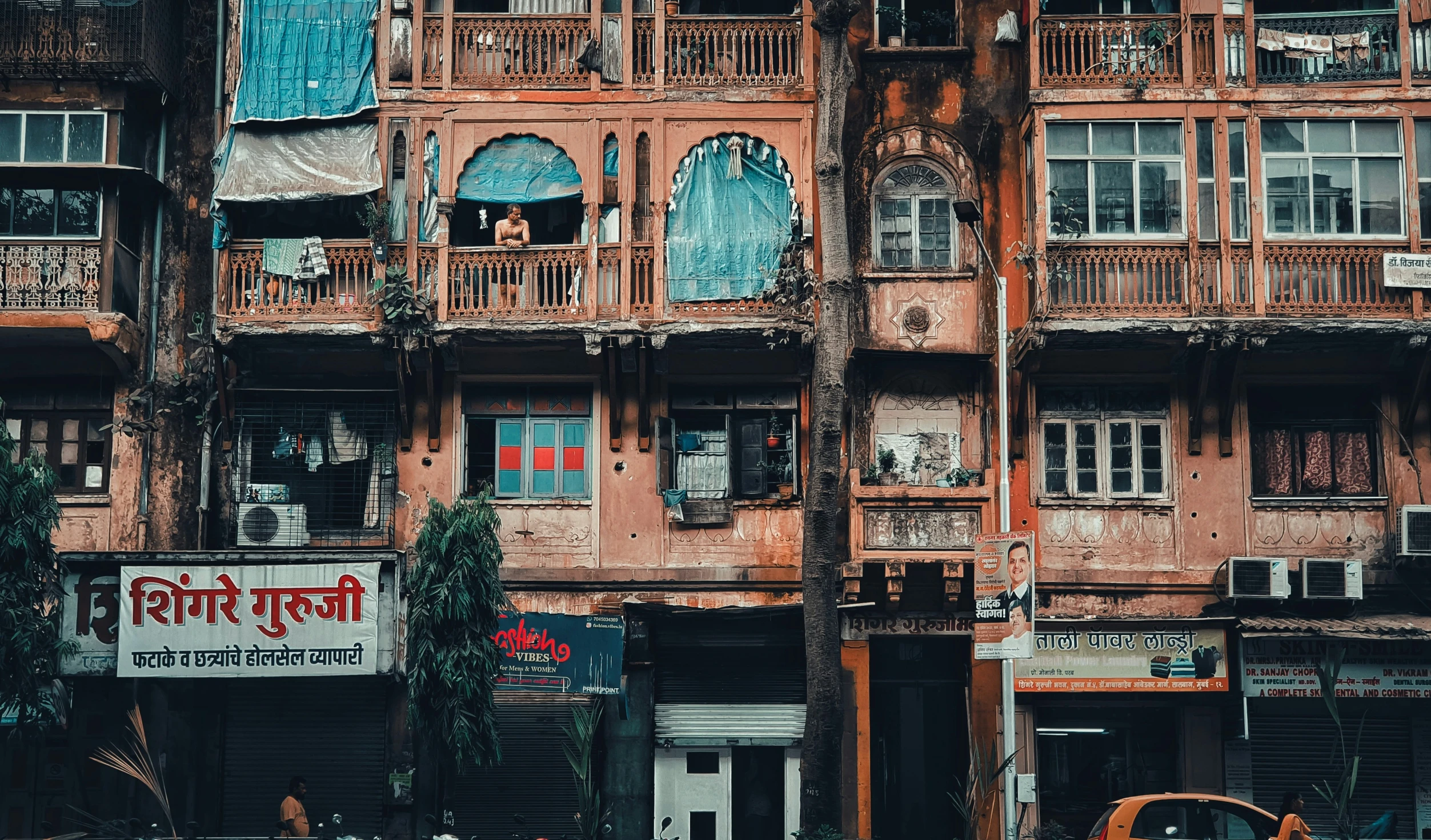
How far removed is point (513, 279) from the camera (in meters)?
20.5

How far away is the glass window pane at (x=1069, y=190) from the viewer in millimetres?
20406

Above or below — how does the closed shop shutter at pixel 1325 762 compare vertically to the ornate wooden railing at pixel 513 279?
below

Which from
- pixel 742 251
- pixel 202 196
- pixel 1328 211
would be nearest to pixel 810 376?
pixel 742 251

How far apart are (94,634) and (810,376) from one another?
941 cm

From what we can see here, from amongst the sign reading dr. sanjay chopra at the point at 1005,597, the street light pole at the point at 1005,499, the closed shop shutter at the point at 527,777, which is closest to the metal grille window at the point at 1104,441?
the street light pole at the point at 1005,499

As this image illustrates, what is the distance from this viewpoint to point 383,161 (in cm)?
2078

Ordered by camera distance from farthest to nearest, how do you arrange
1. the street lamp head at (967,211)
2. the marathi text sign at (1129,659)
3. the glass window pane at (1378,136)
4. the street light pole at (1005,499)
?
the glass window pane at (1378,136), the marathi text sign at (1129,659), the street lamp head at (967,211), the street light pole at (1005,499)

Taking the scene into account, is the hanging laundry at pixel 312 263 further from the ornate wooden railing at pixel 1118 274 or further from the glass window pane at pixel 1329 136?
the glass window pane at pixel 1329 136

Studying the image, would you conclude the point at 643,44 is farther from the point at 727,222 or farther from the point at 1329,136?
the point at 1329,136

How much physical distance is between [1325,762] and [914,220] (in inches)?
347

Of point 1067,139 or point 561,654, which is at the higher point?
point 1067,139

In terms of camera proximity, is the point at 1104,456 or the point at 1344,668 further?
the point at 1104,456

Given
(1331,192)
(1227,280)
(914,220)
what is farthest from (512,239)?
(1331,192)

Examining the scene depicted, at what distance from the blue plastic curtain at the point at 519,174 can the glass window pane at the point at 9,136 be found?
5.77 m
